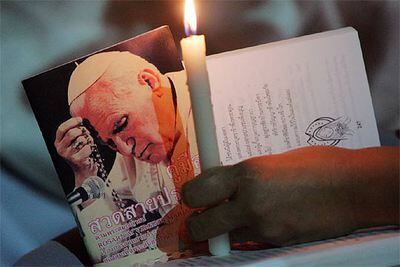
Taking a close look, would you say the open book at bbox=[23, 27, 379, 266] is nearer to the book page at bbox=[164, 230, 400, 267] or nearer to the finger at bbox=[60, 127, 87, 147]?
the finger at bbox=[60, 127, 87, 147]

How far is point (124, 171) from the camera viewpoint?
0.67m

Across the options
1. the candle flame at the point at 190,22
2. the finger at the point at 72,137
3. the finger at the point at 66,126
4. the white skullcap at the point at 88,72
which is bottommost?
the finger at the point at 72,137

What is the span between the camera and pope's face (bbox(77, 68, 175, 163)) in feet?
2.20

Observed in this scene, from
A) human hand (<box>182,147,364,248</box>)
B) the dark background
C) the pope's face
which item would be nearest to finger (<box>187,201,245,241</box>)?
human hand (<box>182,147,364,248</box>)

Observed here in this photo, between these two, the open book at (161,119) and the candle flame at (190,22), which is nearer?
the candle flame at (190,22)

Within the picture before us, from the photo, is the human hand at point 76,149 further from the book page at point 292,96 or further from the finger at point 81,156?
the book page at point 292,96

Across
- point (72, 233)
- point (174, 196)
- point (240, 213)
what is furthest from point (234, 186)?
point (72, 233)

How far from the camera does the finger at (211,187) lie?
557mm

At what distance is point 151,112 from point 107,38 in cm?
14

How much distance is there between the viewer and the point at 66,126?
67cm

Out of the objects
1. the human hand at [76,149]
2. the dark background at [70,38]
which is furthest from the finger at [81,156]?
the dark background at [70,38]

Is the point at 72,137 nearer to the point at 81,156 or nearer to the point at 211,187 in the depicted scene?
the point at 81,156

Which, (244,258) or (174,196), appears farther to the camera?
(174,196)

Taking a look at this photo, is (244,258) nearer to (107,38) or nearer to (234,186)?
(234,186)
